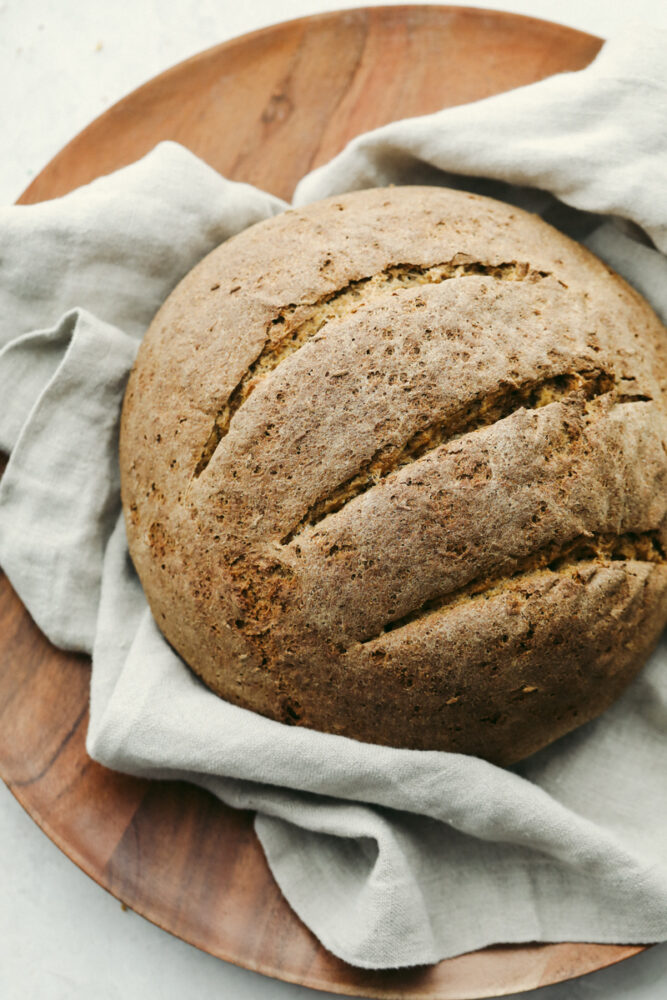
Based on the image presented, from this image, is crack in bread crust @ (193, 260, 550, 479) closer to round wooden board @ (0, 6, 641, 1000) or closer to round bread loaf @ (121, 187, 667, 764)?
round bread loaf @ (121, 187, 667, 764)

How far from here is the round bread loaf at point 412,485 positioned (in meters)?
0.97

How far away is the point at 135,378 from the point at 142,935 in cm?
92

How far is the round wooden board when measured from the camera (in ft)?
3.61

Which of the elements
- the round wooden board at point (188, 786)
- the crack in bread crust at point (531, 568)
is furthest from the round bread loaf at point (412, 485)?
the round wooden board at point (188, 786)

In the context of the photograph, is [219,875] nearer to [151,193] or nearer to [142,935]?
[142,935]

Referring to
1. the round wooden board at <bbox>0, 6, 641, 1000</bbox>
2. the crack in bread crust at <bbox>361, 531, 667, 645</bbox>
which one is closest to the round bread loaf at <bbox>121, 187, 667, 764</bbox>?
the crack in bread crust at <bbox>361, 531, 667, 645</bbox>

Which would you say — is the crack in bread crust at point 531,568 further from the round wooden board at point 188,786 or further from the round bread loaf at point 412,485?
the round wooden board at point 188,786

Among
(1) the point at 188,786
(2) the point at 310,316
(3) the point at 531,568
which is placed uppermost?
(2) the point at 310,316

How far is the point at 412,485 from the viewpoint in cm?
96

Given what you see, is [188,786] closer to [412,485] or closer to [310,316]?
[412,485]

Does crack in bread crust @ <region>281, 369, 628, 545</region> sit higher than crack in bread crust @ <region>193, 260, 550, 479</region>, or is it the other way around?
crack in bread crust @ <region>193, 260, 550, 479</region>

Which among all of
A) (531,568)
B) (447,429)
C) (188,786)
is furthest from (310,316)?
(188,786)

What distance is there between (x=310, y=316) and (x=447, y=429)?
0.23 meters

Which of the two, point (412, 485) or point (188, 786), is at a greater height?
point (412, 485)
